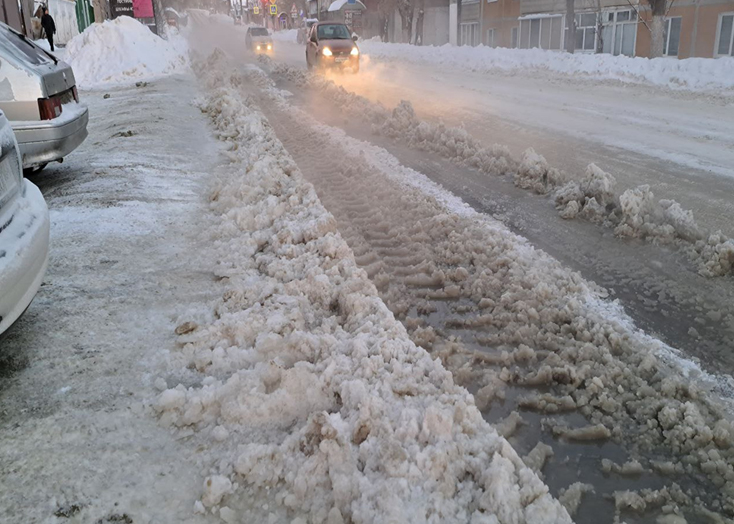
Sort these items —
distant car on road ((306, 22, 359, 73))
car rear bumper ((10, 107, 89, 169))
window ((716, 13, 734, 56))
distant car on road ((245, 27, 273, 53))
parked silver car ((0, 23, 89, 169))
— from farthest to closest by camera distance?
distant car on road ((245, 27, 273, 53)) < window ((716, 13, 734, 56)) < distant car on road ((306, 22, 359, 73)) < car rear bumper ((10, 107, 89, 169)) < parked silver car ((0, 23, 89, 169))

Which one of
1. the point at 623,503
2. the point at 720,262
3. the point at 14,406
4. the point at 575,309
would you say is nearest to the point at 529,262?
the point at 575,309

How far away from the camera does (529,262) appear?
4785 millimetres

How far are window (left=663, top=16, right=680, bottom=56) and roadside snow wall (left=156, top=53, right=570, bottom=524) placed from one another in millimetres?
26089

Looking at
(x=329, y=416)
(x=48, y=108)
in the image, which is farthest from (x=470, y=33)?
(x=329, y=416)

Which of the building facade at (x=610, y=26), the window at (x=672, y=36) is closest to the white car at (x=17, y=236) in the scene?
the building facade at (x=610, y=26)

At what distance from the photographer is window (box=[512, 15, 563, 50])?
32219 mm

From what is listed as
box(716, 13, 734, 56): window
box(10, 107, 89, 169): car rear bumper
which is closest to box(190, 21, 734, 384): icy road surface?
box(10, 107, 89, 169): car rear bumper

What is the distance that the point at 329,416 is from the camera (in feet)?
8.77

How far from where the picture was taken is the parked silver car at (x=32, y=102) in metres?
6.07

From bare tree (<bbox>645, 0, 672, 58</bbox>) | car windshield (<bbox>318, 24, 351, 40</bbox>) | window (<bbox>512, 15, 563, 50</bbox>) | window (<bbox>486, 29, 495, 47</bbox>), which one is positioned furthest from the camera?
window (<bbox>486, 29, 495, 47</bbox>)

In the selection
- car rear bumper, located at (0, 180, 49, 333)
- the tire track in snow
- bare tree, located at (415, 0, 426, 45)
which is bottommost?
the tire track in snow

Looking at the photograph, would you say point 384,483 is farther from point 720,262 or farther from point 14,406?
point 720,262

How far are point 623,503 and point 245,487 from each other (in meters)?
1.60

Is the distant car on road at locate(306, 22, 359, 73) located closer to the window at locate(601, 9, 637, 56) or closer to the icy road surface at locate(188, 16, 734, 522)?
the icy road surface at locate(188, 16, 734, 522)
